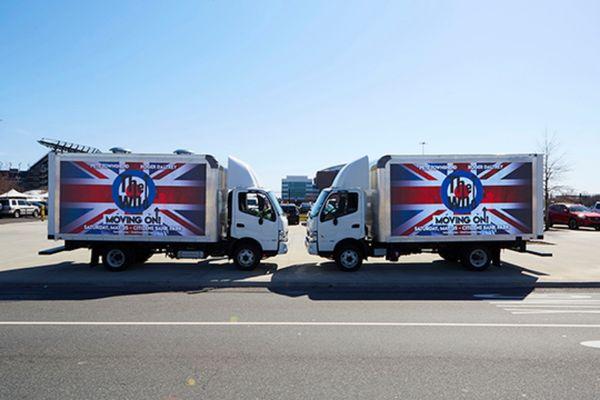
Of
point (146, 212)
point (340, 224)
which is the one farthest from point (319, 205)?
point (146, 212)

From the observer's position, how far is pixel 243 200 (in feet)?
36.3

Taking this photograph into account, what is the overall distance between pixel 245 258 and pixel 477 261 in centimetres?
652

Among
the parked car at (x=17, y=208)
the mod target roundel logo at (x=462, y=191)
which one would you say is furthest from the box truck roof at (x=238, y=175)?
the parked car at (x=17, y=208)

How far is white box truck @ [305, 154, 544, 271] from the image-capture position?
424 inches

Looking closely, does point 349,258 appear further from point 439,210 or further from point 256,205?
point 256,205

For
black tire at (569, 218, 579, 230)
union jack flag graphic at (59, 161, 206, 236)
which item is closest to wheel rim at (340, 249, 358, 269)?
union jack flag graphic at (59, 161, 206, 236)

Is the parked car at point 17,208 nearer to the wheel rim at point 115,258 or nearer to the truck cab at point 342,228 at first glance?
the wheel rim at point 115,258

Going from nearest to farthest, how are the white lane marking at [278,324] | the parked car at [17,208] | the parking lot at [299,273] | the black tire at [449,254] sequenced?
the white lane marking at [278,324], the parking lot at [299,273], the black tire at [449,254], the parked car at [17,208]

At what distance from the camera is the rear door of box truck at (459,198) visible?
10.8 meters

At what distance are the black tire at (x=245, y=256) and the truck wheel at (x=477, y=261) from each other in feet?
19.2

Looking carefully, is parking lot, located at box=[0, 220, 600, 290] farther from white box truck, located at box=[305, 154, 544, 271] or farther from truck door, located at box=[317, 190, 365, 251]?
truck door, located at box=[317, 190, 365, 251]

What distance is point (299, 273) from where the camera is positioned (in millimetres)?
10531

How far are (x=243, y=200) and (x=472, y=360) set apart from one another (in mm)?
7695

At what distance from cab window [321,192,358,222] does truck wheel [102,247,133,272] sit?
18.2 feet
